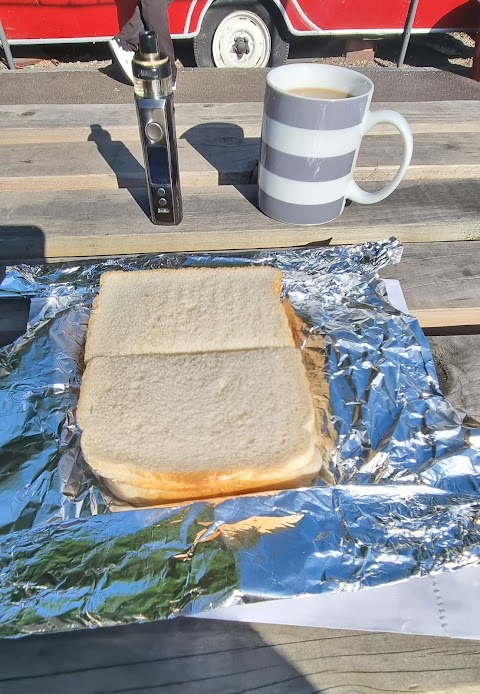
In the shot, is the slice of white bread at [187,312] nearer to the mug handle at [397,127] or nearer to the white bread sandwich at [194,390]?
the white bread sandwich at [194,390]

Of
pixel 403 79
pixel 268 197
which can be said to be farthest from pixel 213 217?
pixel 403 79

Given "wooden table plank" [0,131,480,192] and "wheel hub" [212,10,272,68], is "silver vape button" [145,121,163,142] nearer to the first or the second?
"wooden table plank" [0,131,480,192]

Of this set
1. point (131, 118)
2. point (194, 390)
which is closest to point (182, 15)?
point (131, 118)

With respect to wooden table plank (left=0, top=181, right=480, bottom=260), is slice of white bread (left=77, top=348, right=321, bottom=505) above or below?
below

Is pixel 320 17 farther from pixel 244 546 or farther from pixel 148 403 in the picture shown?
pixel 244 546

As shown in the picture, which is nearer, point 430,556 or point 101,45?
point 430,556

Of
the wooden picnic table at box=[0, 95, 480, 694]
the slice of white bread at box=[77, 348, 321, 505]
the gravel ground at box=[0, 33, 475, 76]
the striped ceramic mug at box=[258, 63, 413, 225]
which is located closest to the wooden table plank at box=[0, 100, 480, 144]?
the wooden picnic table at box=[0, 95, 480, 694]
